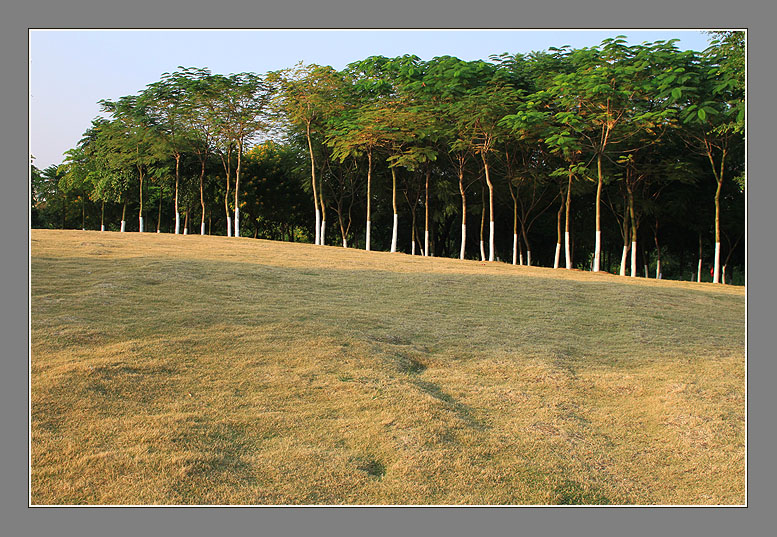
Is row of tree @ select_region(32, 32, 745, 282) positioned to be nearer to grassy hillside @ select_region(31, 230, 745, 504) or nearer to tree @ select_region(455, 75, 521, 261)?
tree @ select_region(455, 75, 521, 261)

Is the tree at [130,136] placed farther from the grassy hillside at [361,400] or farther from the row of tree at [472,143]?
the grassy hillside at [361,400]

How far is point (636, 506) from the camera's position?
12.3 ft

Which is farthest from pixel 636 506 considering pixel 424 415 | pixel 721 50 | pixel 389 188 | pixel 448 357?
pixel 389 188

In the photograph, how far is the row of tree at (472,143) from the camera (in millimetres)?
16453

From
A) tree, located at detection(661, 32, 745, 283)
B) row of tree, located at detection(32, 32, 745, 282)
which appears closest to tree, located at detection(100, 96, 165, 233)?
row of tree, located at detection(32, 32, 745, 282)

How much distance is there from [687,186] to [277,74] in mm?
15166

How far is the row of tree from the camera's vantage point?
1645cm

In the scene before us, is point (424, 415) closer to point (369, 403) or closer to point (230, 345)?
point (369, 403)

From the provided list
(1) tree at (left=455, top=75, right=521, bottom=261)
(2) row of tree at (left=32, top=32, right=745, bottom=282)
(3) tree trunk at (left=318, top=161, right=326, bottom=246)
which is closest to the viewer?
(2) row of tree at (left=32, top=32, right=745, bottom=282)

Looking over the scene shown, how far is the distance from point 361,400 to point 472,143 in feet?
54.8

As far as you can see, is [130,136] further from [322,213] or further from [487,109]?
[487,109]

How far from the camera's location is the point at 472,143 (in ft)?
67.1

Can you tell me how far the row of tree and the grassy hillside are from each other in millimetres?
7795

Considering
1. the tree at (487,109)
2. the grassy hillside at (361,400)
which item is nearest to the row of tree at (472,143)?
the tree at (487,109)
